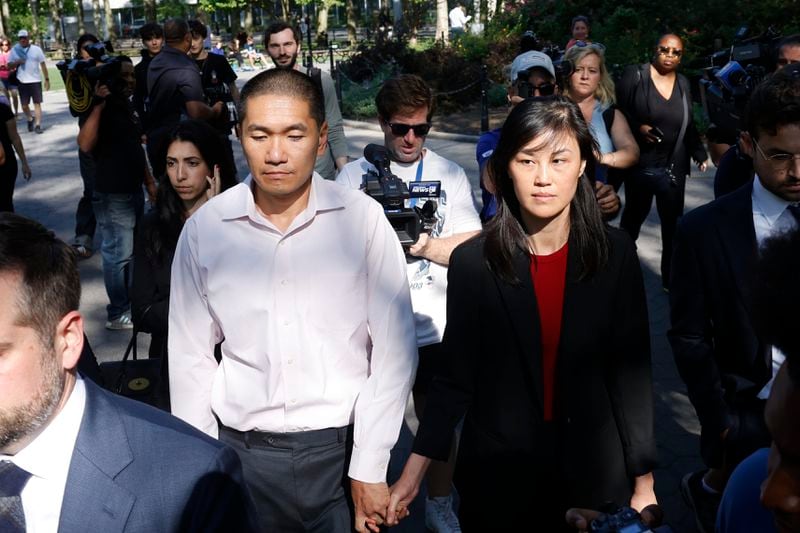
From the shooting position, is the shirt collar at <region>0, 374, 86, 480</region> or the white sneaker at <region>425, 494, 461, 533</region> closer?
the shirt collar at <region>0, 374, 86, 480</region>

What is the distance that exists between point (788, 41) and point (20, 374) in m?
4.92

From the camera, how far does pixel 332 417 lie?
9.44 feet

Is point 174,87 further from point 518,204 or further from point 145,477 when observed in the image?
point 145,477

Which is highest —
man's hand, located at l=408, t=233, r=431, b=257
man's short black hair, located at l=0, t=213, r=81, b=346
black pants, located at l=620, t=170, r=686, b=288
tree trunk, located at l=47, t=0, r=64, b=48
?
man's short black hair, located at l=0, t=213, r=81, b=346

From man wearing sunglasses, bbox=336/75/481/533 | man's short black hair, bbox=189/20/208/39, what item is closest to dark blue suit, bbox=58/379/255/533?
man wearing sunglasses, bbox=336/75/481/533

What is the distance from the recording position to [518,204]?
2924 mm

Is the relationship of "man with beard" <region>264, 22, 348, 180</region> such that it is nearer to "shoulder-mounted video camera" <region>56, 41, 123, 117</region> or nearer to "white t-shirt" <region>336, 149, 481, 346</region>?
"shoulder-mounted video camera" <region>56, 41, 123, 117</region>

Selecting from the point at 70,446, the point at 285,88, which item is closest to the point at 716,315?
the point at 285,88

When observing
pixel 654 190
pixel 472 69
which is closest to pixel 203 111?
pixel 654 190

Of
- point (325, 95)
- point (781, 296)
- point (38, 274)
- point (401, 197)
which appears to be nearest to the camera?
point (781, 296)

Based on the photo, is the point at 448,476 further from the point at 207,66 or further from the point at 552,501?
the point at 207,66

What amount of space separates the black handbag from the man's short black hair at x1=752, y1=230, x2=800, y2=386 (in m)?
2.54

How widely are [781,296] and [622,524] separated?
645 mm

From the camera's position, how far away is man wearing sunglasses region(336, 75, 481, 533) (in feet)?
12.5
